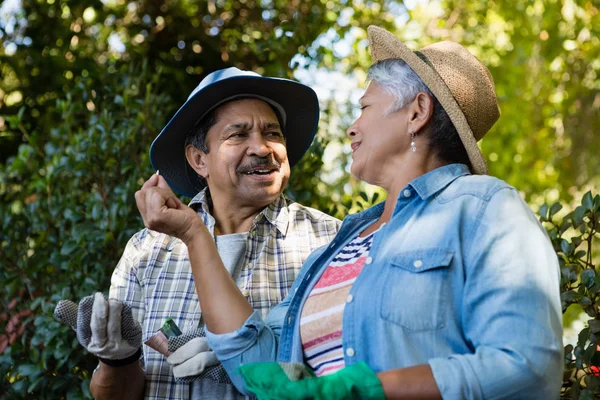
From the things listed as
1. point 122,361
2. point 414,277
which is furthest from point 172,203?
point 414,277

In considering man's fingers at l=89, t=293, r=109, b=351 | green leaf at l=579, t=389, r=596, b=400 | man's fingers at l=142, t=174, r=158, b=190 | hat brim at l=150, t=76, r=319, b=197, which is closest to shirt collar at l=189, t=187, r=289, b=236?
hat brim at l=150, t=76, r=319, b=197

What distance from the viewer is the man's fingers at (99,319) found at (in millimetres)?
2336

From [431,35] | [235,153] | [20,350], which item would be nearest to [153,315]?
[235,153]

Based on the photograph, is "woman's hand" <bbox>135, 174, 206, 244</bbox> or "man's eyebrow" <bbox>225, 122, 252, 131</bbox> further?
"man's eyebrow" <bbox>225, 122, 252, 131</bbox>

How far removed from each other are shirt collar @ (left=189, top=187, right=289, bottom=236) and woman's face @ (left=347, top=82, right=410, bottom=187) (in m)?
0.71

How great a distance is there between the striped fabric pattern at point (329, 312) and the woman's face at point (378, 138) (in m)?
0.19

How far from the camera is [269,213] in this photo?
118 inches

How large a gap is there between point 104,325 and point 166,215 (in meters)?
0.37

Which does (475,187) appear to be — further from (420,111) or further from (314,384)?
(314,384)

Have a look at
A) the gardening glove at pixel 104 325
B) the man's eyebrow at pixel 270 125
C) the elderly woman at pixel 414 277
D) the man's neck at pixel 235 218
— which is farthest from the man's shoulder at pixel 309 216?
the gardening glove at pixel 104 325

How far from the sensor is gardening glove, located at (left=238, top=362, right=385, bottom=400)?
166 centimetres

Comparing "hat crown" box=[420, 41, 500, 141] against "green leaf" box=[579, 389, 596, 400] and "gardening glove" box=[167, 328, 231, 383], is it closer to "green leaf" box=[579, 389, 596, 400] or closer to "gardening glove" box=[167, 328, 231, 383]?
"green leaf" box=[579, 389, 596, 400]

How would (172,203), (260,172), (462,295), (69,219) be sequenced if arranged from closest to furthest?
(462,295), (172,203), (260,172), (69,219)

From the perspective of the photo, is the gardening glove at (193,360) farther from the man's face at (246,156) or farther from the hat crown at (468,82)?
the hat crown at (468,82)
